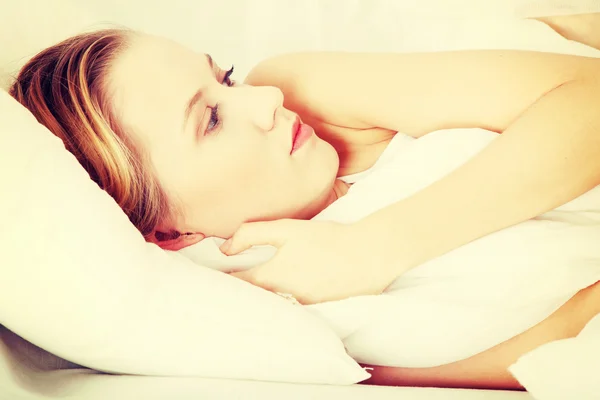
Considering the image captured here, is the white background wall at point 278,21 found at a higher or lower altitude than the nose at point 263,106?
higher

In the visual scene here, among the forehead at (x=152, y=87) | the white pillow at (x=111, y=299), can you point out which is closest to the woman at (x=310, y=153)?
the forehead at (x=152, y=87)

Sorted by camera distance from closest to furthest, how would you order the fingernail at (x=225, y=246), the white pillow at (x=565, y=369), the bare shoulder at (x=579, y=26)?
the white pillow at (x=565, y=369), the fingernail at (x=225, y=246), the bare shoulder at (x=579, y=26)

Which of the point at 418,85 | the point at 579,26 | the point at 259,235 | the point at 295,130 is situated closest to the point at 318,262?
the point at 259,235

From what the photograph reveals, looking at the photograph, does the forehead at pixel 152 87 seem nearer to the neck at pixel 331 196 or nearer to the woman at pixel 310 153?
the woman at pixel 310 153

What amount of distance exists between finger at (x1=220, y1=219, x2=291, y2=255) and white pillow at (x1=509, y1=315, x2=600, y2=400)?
37cm

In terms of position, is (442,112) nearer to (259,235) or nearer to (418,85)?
(418,85)

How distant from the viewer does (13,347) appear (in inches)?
27.0

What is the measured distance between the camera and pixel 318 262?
734 mm

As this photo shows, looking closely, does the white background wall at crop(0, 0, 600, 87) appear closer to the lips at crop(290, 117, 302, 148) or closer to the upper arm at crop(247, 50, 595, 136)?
the upper arm at crop(247, 50, 595, 136)

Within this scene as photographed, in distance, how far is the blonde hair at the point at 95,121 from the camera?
0.76 meters

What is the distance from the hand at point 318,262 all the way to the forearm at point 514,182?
0.03 m

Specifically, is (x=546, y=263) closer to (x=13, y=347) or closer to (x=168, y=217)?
(x=168, y=217)

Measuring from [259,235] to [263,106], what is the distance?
0.68 feet

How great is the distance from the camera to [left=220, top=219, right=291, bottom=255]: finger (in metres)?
0.78
